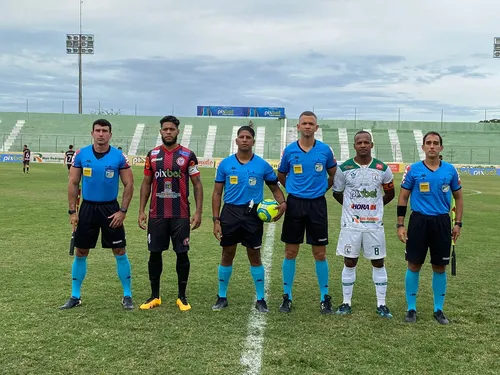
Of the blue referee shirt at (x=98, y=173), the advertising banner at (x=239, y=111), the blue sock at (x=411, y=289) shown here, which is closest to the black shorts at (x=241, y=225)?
the blue referee shirt at (x=98, y=173)

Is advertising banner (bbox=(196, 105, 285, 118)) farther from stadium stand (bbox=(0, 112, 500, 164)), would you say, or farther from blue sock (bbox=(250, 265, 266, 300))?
blue sock (bbox=(250, 265, 266, 300))

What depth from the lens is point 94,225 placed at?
528 centimetres

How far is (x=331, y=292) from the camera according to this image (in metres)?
6.03

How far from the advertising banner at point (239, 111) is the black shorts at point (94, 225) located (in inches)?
2090

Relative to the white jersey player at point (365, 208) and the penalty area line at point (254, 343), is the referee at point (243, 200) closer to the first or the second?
the penalty area line at point (254, 343)

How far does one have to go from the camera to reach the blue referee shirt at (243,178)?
525 centimetres

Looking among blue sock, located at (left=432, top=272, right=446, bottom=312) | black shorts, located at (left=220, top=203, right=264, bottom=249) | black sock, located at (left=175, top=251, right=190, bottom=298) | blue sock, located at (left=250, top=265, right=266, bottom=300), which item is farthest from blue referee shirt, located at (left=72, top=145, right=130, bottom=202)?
A: blue sock, located at (left=432, top=272, right=446, bottom=312)

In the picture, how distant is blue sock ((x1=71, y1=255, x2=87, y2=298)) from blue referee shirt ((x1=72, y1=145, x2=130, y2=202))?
72cm

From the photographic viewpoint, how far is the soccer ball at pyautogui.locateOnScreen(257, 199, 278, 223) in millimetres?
5133

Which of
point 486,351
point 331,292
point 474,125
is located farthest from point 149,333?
point 474,125

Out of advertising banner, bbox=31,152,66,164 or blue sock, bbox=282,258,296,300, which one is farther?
advertising banner, bbox=31,152,66,164

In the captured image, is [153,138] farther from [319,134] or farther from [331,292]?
[331,292]

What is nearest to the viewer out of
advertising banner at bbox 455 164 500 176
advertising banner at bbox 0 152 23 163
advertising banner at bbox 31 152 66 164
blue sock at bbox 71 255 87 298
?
blue sock at bbox 71 255 87 298

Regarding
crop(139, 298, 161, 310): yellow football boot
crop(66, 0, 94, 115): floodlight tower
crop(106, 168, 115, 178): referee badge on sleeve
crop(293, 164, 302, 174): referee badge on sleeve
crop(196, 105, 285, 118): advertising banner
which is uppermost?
crop(66, 0, 94, 115): floodlight tower
